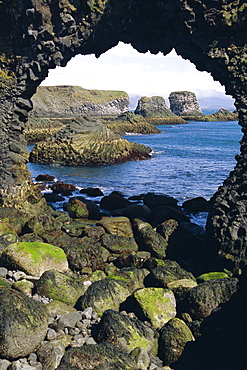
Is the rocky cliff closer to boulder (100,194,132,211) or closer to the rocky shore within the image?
boulder (100,194,132,211)

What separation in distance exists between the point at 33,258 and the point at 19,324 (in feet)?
12.8

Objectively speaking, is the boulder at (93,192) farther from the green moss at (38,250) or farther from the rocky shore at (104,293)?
the green moss at (38,250)

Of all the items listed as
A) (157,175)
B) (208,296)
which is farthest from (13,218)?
(157,175)

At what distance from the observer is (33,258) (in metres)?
12.4

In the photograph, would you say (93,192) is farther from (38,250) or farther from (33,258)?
(33,258)

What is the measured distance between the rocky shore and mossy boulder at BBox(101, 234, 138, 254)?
4 centimetres

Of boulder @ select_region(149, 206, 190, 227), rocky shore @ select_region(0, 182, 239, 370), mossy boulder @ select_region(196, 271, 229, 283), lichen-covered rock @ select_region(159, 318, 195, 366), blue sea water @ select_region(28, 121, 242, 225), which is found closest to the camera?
rocky shore @ select_region(0, 182, 239, 370)

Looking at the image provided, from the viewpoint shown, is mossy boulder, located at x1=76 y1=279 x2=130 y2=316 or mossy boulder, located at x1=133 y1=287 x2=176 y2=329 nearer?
mossy boulder, located at x1=133 y1=287 x2=176 y2=329

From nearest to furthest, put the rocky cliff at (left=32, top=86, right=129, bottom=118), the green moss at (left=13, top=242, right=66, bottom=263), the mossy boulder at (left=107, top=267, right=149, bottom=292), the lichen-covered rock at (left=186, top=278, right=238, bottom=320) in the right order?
the lichen-covered rock at (left=186, top=278, right=238, bottom=320), the mossy boulder at (left=107, top=267, right=149, bottom=292), the green moss at (left=13, top=242, right=66, bottom=263), the rocky cliff at (left=32, top=86, right=129, bottom=118)

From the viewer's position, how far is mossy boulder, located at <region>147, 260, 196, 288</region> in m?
11.8

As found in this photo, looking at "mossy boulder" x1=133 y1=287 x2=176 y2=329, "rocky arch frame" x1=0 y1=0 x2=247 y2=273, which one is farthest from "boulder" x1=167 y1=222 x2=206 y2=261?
"mossy boulder" x1=133 y1=287 x2=176 y2=329

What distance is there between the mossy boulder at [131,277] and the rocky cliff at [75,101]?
13947 cm

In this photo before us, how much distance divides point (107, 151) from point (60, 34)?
28.6 metres

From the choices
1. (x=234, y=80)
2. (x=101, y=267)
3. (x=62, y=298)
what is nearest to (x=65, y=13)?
(x=234, y=80)
